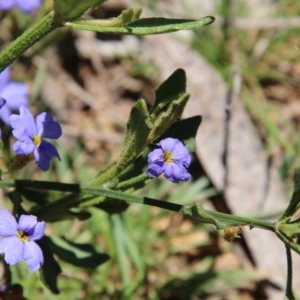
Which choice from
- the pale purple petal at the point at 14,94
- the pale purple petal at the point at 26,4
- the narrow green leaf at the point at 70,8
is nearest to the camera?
the narrow green leaf at the point at 70,8

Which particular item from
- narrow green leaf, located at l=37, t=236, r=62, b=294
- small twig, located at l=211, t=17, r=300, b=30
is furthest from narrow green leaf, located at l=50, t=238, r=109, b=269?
small twig, located at l=211, t=17, r=300, b=30

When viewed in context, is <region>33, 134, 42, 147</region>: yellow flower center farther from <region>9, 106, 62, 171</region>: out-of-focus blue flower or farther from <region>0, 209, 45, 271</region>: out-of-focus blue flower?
<region>0, 209, 45, 271</region>: out-of-focus blue flower

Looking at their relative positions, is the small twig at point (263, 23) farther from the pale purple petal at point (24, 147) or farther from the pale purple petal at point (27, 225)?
the pale purple petal at point (27, 225)

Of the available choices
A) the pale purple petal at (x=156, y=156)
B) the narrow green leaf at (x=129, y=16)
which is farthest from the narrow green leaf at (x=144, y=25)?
the pale purple petal at (x=156, y=156)

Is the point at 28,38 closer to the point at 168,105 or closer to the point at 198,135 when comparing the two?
the point at 168,105

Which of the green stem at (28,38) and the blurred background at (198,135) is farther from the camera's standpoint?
the blurred background at (198,135)

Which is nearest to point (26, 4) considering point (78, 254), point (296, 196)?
point (78, 254)
